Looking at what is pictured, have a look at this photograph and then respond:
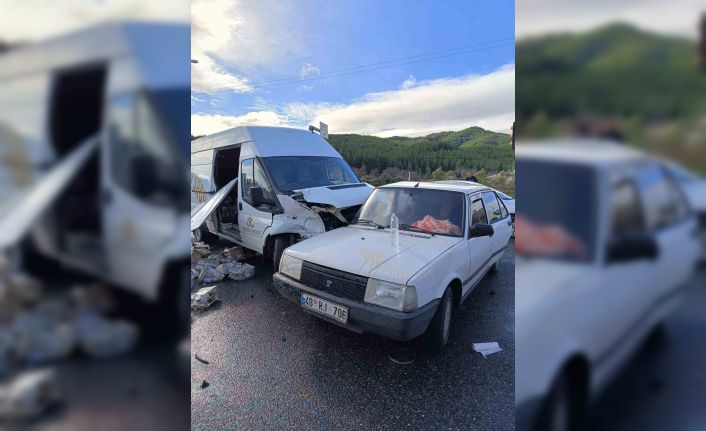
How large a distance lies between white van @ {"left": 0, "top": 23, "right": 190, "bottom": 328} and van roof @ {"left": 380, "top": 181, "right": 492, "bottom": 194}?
8.35 feet

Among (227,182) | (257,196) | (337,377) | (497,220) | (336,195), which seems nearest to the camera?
(337,377)

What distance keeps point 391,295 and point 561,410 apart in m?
1.33

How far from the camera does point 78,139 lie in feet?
2.60

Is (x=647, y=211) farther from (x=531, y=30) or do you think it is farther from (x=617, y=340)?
(x=531, y=30)

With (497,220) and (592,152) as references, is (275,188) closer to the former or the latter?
(497,220)

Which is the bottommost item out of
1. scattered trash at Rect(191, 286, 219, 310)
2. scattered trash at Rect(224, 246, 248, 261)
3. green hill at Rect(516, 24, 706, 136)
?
scattered trash at Rect(191, 286, 219, 310)

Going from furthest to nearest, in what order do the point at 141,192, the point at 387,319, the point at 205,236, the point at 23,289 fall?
the point at 205,236
the point at 387,319
the point at 141,192
the point at 23,289

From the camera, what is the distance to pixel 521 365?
2.71 feet

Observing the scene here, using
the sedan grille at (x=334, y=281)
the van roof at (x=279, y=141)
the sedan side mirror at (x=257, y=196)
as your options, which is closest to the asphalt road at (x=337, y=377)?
the sedan grille at (x=334, y=281)

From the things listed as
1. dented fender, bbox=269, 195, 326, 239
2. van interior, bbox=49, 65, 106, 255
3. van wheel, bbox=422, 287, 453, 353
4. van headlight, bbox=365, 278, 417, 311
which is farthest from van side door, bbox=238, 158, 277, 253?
van interior, bbox=49, 65, 106, 255

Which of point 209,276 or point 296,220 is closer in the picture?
point 296,220

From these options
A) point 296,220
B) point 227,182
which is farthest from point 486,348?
point 227,182

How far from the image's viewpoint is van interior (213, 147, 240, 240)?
15.5ft

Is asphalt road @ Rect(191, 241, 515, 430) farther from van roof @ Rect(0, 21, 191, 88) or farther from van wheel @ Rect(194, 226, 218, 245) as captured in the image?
van wheel @ Rect(194, 226, 218, 245)
